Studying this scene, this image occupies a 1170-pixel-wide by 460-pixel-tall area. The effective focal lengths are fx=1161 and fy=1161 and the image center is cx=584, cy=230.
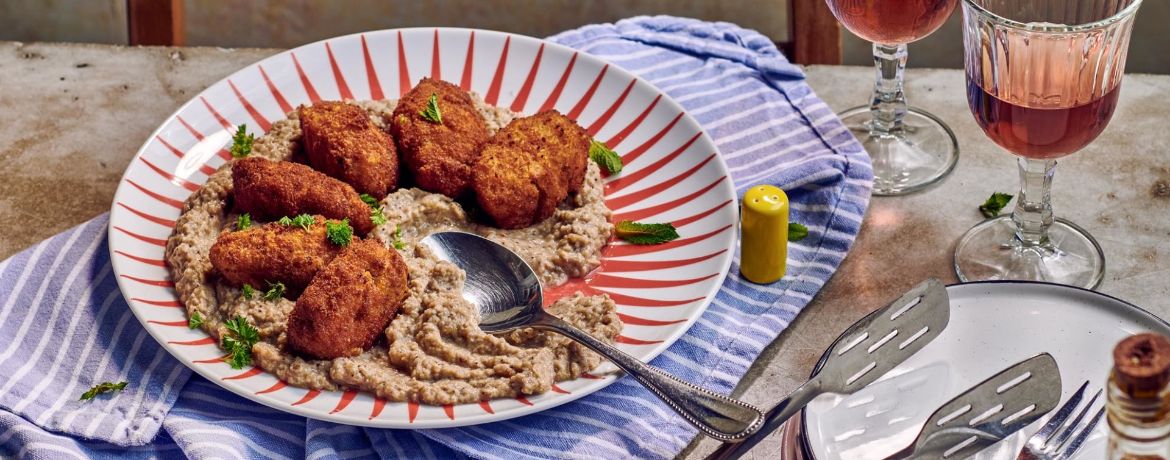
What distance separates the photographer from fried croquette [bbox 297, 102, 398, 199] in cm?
240

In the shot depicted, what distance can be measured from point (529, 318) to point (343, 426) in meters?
0.37

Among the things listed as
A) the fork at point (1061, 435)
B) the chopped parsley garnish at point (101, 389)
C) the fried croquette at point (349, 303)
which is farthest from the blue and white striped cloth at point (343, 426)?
the fork at point (1061, 435)

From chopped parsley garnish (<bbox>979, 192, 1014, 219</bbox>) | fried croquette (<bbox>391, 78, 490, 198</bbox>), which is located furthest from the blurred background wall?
chopped parsley garnish (<bbox>979, 192, 1014, 219</bbox>)

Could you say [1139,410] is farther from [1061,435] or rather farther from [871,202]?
[871,202]

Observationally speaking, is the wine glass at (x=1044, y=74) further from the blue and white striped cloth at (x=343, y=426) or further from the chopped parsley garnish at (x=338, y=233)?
the chopped parsley garnish at (x=338, y=233)

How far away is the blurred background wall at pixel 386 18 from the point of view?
450 centimetres

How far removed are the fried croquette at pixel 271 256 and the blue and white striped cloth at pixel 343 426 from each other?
0.69ft

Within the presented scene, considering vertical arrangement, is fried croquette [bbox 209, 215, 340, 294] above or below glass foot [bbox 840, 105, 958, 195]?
below

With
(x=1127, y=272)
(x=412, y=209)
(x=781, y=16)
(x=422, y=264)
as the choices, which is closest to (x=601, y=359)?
(x=422, y=264)

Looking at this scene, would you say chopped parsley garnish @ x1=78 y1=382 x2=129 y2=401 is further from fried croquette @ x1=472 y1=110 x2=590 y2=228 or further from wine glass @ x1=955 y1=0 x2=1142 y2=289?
wine glass @ x1=955 y1=0 x2=1142 y2=289

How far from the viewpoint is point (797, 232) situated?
2.42 m

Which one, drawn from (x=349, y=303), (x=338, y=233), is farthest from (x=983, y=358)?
(x=338, y=233)

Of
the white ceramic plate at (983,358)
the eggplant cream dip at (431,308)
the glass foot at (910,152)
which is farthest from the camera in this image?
the glass foot at (910,152)

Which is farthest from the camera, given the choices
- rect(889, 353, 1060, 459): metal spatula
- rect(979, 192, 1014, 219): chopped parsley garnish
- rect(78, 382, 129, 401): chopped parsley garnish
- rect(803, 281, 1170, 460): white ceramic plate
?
rect(979, 192, 1014, 219): chopped parsley garnish
